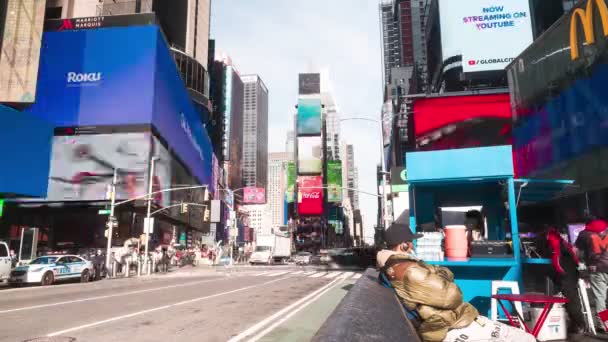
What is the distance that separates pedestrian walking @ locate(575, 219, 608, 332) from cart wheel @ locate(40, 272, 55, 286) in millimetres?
22270

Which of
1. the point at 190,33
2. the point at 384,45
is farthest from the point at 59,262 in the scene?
the point at 384,45

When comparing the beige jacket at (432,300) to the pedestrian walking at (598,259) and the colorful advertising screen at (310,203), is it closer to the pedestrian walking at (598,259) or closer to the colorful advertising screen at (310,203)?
the pedestrian walking at (598,259)

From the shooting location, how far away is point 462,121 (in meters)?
35.9

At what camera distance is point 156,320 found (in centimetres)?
884

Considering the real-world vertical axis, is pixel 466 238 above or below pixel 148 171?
below

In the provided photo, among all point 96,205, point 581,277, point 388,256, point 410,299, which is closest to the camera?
point 410,299

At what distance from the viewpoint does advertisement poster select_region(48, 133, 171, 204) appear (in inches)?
1934

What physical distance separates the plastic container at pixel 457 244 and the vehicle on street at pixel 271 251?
42689 mm

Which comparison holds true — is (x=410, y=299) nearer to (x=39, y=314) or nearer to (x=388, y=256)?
(x=388, y=256)

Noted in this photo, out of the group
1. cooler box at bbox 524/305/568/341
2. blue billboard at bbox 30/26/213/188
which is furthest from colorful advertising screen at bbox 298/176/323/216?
cooler box at bbox 524/305/568/341

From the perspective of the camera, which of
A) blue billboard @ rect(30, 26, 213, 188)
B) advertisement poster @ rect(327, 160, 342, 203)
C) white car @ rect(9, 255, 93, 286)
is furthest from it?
advertisement poster @ rect(327, 160, 342, 203)

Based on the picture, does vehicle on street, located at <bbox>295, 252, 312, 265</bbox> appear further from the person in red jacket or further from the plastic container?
the person in red jacket

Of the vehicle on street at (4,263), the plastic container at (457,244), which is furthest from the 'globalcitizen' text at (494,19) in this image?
the vehicle on street at (4,263)

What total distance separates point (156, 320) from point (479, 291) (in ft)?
21.0
